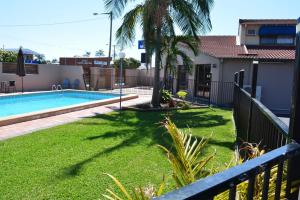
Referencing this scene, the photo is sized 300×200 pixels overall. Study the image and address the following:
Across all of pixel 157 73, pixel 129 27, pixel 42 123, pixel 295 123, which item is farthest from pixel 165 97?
pixel 295 123

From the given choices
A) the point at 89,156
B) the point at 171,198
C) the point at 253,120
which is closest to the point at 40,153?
the point at 89,156

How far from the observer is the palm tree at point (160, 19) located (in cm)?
1420

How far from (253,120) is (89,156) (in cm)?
364

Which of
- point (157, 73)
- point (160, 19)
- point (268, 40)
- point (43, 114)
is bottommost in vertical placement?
point (43, 114)

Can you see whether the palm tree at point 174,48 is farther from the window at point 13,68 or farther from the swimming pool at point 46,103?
the window at point 13,68

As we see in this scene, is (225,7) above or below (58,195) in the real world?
above

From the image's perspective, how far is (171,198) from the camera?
3.09ft

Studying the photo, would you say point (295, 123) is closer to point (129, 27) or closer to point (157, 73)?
point (157, 73)

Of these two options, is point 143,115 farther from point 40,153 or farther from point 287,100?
point 287,100

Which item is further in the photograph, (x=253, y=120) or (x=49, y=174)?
(x=49, y=174)

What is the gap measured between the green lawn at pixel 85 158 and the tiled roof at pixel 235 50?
30.8 ft

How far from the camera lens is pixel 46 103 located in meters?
18.6

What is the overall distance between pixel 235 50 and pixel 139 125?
1297cm

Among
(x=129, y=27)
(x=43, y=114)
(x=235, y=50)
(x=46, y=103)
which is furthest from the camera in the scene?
(x=235, y=50)
